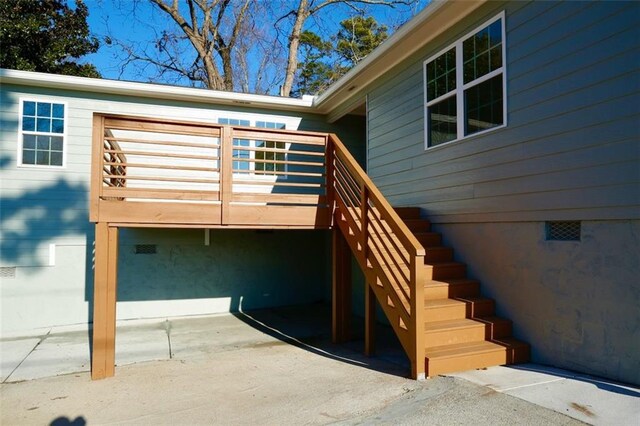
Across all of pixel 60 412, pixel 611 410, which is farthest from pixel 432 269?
pixel 60 412

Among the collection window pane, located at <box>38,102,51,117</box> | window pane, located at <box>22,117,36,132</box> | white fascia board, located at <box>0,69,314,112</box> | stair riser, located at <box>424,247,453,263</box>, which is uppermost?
white fascia board, located at <box>0,69,314,112</box>

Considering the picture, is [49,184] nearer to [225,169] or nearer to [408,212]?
[225,169]

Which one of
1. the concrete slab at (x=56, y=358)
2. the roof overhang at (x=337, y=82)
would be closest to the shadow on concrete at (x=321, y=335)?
the concrete slab at (x=56, y=358)

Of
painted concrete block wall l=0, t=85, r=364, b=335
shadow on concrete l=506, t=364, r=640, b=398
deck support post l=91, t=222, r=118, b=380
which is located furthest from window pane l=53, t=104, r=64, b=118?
shadow on concrete l=506, t=364, r=640, b=398

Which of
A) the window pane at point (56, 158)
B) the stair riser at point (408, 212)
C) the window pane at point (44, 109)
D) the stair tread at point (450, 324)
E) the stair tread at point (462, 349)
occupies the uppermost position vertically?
the window pane at point (44, 109)

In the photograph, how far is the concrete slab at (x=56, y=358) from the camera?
172 inches

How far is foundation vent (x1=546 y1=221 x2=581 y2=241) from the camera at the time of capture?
11.9 ft

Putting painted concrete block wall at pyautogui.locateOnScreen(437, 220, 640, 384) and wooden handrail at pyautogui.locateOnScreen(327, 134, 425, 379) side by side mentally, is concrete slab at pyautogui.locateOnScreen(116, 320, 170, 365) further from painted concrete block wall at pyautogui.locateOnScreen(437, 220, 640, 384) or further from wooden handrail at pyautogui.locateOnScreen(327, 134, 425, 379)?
painted concrete block wall at pyautogui.locateOnScreen(437, 220, 640, 384)

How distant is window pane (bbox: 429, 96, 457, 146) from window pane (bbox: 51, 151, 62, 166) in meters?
6.27

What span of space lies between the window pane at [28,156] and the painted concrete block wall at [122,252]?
0.49ft

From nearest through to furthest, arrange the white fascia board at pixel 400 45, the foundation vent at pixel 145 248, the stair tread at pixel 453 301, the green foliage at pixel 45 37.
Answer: the stair tread at pixel 453 301
the white fascia board at pixel 400 45
the foundation vent at pixel 145 248
the green foliage at pixel 45 37

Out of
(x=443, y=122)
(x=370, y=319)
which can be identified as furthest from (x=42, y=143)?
(x=443, y=122)

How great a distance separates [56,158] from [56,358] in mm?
3655

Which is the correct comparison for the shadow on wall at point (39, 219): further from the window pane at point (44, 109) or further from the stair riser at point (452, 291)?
the stair riser at point (452, 291)
